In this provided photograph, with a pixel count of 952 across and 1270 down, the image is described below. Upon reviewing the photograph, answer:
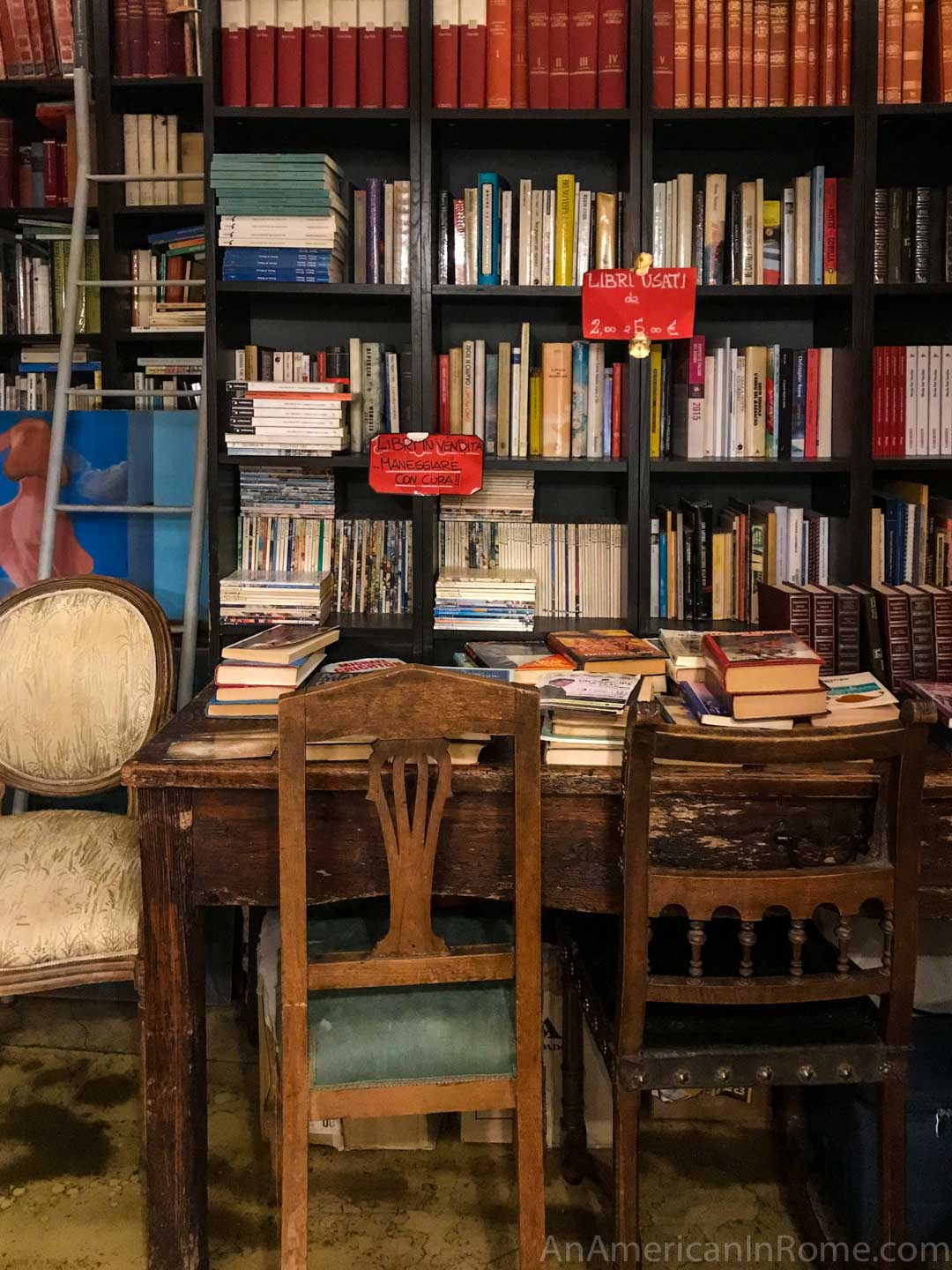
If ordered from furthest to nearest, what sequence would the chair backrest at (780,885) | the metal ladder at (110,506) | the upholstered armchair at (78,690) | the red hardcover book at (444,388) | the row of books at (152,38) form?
the row of books at (152,38)
the metal ladder at (110,506)
the red hardcover book at (444,388)
the upholstered armchair at (78,690)
the chair backrest at (780,885)

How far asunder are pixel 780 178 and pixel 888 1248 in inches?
87.4

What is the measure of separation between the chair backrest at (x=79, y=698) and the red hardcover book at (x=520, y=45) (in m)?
1.34

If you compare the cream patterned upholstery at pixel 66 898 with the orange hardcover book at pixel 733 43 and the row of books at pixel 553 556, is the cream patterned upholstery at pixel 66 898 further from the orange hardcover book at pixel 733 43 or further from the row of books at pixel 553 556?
the orange hardcover book at pixel 733 43

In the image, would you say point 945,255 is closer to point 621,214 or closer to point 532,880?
point 621,214

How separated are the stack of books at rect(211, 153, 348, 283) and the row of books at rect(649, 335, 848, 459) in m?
0.76

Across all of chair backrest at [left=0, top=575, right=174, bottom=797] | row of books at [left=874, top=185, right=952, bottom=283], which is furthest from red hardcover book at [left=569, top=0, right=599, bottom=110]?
chair backrest at [left=0, top=575, right=174, bottom=797]

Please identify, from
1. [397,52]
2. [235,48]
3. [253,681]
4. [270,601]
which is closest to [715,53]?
[397,52]

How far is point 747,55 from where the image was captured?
2.59m

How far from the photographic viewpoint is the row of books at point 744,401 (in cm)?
272

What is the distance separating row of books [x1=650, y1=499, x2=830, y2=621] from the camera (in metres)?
2.74

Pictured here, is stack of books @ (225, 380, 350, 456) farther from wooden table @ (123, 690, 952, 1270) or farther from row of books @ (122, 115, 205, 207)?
row of books @ (122, 115, 205, 207)

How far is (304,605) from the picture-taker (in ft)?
8.73

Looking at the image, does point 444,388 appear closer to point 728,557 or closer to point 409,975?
point 728,557

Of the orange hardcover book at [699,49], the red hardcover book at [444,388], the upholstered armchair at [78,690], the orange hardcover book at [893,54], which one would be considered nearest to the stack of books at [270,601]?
the upholstered armchair at [78,690]
